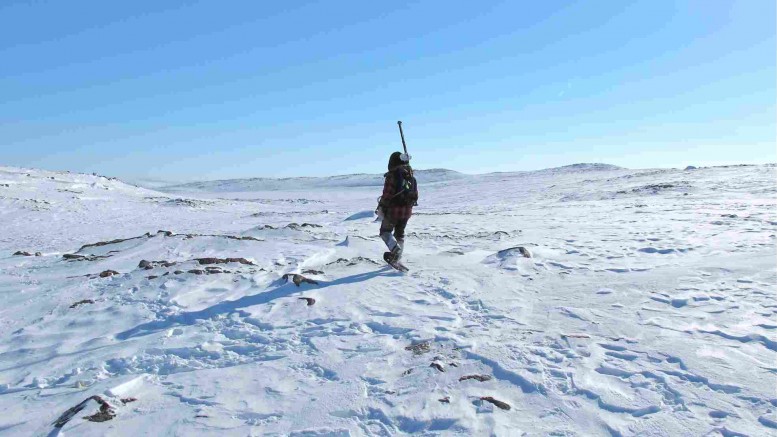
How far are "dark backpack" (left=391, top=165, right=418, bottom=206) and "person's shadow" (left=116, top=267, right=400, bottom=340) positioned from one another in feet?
3.79

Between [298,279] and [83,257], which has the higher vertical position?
[83,257]

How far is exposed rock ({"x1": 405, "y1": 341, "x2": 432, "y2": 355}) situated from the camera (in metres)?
4.84

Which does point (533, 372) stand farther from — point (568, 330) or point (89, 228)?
point (89, 228)

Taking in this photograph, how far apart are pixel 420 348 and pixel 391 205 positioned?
11.1 feet

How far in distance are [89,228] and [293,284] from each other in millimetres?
14593

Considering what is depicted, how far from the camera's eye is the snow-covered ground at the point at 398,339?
146 inches

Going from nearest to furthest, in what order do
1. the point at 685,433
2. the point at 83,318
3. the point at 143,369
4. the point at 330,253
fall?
the point at 685,433 < the point at 143,369 < the point at 83,318 < the point at 330,253

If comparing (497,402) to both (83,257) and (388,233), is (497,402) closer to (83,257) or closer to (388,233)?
(388,233)

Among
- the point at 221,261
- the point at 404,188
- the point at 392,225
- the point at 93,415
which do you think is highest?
the point at 404,188

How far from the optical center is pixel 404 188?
787 cm

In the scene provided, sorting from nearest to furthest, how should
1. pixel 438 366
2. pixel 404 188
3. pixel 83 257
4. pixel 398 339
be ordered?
pixel 438 366
pixel 398 339
pixel 404 188
pixel 83 257

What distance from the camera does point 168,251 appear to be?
10336 millimetres

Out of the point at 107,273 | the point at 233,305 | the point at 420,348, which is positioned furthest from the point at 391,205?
the point at 107,273

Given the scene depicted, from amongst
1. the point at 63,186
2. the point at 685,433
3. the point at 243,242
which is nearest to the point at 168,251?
the point at 243,242
